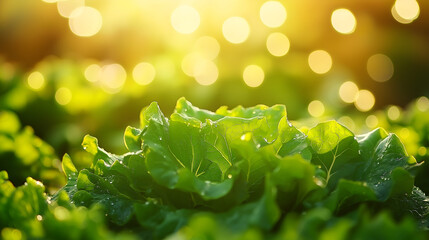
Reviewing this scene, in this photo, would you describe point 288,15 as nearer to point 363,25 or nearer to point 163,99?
point 363,25

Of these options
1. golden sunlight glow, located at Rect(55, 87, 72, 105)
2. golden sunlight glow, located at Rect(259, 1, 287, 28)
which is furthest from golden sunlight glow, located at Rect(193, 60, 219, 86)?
golden sunlight glow, located at Rect(259, 1, 287, 28)


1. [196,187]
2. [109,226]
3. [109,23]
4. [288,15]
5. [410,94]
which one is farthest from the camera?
[109,23]

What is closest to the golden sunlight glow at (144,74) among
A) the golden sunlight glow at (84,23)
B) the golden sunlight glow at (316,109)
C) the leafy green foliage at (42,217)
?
the golden sunlight glow at (316,109)

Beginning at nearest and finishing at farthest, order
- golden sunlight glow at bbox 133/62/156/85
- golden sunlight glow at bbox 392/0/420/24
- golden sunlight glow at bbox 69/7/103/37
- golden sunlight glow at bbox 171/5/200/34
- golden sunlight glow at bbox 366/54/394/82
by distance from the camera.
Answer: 1. golden sunlight glow at bbox 133/62/156/85
2. golden sunlight glow at bbox 366/54/394/82
3. golden sunlight glow at bbox 392/0/420/24
4. golden sunlight glow at bbox 171/5/200/34
5. golden sunlight glow at bbox 69/7/103/37

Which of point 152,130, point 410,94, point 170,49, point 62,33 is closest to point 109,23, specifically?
point 62,33

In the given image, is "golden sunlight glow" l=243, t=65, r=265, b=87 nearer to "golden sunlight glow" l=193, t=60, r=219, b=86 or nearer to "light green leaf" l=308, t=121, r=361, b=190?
"golden sunlight glow" l=193, t=60, r=219, b=86

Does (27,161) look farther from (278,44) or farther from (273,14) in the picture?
(273,14)
